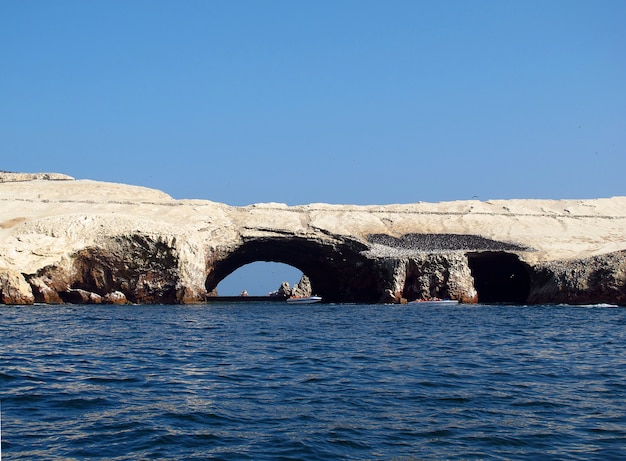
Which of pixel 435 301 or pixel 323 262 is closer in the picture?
pixel 435 301

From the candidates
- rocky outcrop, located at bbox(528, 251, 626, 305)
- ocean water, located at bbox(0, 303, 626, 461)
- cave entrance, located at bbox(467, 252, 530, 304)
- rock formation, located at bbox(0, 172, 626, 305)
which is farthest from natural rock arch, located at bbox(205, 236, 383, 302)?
ocean water, located at bbox(0, 303, 626, 461)

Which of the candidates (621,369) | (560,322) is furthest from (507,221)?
(621,369)

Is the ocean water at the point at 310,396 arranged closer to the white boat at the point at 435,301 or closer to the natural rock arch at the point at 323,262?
the white boat at the point at 435,301

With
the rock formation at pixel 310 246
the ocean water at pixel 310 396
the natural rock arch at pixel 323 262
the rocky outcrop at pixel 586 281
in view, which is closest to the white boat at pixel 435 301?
the rock formation at pixel 310 246

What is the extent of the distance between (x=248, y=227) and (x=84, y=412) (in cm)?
4301

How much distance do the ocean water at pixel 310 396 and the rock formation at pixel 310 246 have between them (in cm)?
2320

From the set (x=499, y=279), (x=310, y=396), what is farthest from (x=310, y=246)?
(x=310, y=396)

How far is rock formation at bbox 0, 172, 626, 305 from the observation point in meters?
45.8

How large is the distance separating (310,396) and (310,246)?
43379 mm

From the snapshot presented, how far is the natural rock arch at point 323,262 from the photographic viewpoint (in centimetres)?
5509

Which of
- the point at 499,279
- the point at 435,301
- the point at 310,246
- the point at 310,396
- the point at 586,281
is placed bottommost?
the point at 310,396

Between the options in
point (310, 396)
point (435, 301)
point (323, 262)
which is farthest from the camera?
point (323, 262)

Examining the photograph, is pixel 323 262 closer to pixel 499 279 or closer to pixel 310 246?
→ pixel 310 246

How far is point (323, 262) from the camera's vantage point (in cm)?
6016
